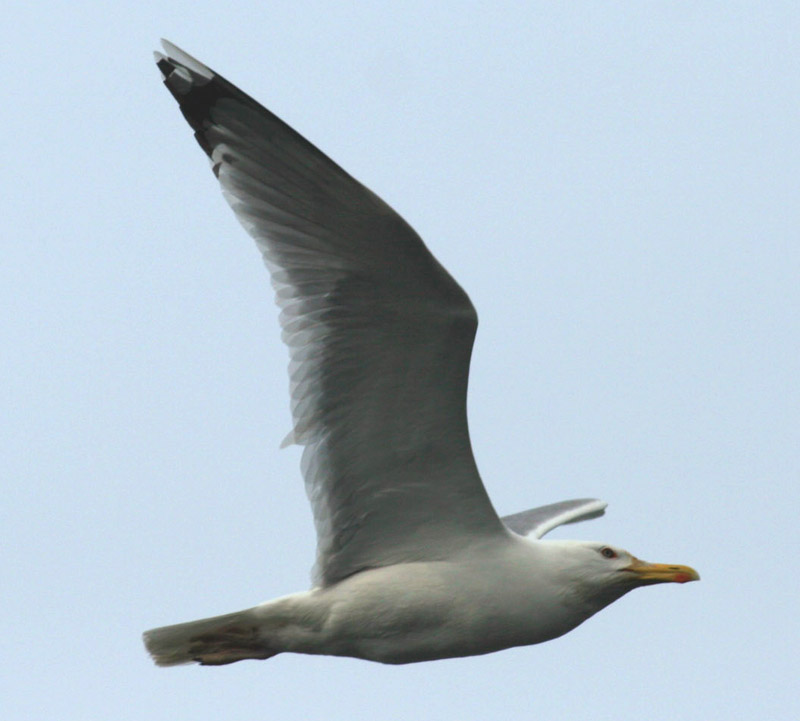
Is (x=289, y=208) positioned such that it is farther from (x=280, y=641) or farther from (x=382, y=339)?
(x=280, y=641)

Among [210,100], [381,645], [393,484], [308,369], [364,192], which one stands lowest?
[381,645]

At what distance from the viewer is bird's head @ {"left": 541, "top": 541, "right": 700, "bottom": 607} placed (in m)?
9.52

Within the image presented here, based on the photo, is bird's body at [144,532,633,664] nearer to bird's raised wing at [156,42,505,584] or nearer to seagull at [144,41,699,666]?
seagull at [144,41,699,666]

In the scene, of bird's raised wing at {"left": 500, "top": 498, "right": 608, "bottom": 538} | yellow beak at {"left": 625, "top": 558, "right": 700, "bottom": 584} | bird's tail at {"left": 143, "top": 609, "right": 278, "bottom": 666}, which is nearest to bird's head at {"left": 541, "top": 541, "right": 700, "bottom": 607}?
yellow beak at {"left": 625, "top": 558, "right": 700, "bottom": 584}

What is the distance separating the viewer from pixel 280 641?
31.0 feet

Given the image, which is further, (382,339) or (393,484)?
(393,484)

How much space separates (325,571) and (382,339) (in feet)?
5.10

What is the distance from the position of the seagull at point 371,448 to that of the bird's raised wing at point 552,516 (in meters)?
1.61

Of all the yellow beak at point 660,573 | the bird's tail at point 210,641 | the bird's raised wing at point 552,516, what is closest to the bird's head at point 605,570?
the yellow beak at point 660,573

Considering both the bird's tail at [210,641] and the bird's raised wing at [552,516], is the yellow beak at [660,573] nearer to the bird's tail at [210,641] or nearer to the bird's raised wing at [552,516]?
the bird's raised wing at [552,516]

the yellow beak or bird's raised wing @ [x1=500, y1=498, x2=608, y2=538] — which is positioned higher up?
bird's raised wing @ [x1=500, y1=498, x2=608, y2=538]

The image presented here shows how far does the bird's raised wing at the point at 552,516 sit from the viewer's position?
37.1 feet

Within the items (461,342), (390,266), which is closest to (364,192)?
(390,266)

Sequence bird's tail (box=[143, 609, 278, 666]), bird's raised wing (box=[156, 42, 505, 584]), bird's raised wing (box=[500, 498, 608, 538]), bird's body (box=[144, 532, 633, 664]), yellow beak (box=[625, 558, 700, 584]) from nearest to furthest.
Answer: bird's raised wing (box=[156, 42, 505, 584])
bird's body (box=[144, 532, 633, 664])
bird's tail (box=[143, 609, 278, 666])
yellow beak (box=[625, 558, 700, 584])
bird's raised wing (box=[500, 498, 608, 538])
